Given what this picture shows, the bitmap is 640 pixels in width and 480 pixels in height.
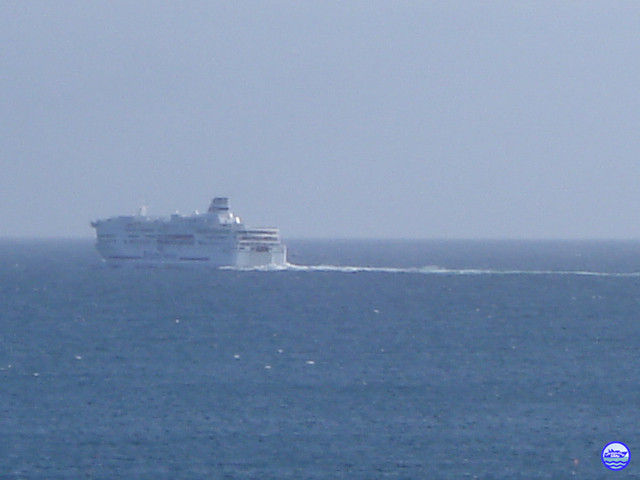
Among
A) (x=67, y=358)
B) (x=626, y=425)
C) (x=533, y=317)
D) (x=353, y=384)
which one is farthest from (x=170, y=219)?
(x=626, y=425)

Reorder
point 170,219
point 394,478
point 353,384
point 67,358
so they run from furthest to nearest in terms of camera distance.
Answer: point 170,219 < point 67,358 < point 353,384 < point 394,478

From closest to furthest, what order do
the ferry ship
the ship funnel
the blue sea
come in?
the blue sea
the ferry ship
the ship funnel

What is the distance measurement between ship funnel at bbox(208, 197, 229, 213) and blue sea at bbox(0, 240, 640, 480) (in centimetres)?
3281

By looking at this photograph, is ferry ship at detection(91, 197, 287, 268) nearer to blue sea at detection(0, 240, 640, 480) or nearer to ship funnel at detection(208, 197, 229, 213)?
ship funnel at detection(208, 197, 229, 213)

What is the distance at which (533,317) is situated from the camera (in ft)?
190

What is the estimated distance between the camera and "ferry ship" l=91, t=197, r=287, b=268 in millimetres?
96438

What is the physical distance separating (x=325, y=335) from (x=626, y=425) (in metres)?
21.2

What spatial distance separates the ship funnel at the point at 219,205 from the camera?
9988 centimetres

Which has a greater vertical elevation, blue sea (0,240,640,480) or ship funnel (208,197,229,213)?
ship funnel (208,197,229,213)

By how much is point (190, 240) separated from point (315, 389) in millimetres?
66075

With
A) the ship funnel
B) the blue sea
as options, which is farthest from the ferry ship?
the blue sea

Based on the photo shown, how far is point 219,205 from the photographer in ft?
329

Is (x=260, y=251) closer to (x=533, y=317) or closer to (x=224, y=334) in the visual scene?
(x=533, y=317)

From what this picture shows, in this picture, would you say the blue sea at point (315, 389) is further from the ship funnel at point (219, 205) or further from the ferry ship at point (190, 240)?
the ship funnel at point (219, 205)
